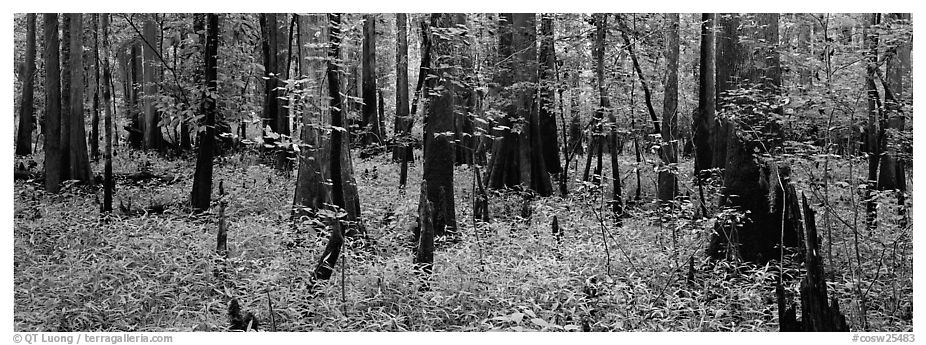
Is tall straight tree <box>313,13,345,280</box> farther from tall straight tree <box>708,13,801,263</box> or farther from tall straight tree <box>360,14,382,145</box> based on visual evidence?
tall straight tree <box>360,14,382,145</box>

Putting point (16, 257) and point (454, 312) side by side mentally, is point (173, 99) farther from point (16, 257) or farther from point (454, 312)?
point (454, 312)

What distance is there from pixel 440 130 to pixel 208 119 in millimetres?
3840

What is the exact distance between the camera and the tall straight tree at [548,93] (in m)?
11.7

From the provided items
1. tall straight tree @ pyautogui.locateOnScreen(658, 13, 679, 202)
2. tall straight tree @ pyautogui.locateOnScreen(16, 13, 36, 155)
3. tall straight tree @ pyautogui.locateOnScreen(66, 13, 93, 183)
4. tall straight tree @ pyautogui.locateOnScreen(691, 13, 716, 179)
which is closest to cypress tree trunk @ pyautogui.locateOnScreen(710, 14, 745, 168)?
tall straight tree @ pyautogui.locateOnScreen(691, 13, 716, 179)

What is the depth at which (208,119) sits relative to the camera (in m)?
9.52

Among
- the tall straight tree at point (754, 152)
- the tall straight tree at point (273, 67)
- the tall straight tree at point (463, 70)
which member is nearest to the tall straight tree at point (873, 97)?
the tall straight tree at point (754, 152)

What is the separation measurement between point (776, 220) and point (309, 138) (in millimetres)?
5930

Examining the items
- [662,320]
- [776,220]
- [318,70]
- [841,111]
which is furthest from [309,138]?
[841,111]

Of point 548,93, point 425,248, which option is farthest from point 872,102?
point 425,248

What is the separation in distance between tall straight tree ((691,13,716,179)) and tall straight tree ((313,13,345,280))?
456 cm

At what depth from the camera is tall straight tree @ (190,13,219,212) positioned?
30.5ft

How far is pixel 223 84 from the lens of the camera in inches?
371

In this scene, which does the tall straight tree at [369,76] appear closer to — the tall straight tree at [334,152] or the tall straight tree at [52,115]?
the tall straight tree at [52,115]

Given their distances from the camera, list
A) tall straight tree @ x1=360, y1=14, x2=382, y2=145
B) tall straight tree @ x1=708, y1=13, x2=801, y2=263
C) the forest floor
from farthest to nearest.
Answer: tall straight tree @ x1=360, y1=14, x2=382, y2=145 → tall straight tree @ x1=708, y1=13, x2=801, y2=263 → the forest floor
